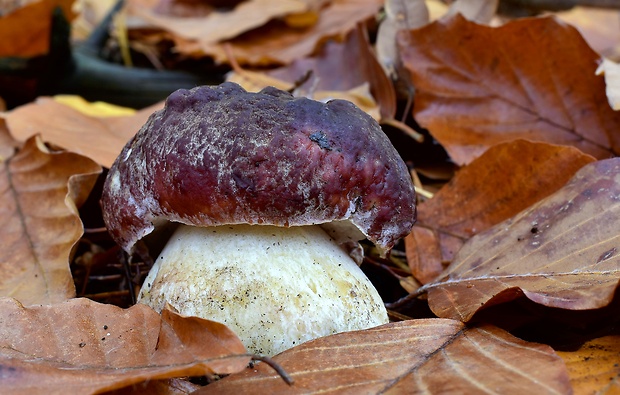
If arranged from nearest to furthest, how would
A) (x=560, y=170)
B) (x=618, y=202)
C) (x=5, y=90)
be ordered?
(x=618, y=202) < (x=560, y=170) < (x=5, y=90)

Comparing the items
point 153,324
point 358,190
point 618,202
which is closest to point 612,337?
point 618,202

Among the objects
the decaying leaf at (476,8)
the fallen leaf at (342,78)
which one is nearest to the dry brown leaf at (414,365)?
the fallen leaf at (342,78)

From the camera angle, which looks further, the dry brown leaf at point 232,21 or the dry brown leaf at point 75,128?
the dry brown leaf at point 232,21

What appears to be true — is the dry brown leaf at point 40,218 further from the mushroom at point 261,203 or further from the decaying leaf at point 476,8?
the decaying leaf at point 476,8

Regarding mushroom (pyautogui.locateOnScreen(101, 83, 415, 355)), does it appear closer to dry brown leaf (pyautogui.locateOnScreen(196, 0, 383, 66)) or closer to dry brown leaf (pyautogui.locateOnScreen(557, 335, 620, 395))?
dry brown leaf (pyautogui.locateOnScreen(557, 335, 620, 395))

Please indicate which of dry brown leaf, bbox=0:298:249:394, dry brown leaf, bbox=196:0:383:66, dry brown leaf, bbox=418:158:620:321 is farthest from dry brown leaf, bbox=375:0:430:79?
dry brown leaf, bbox=0:298:249:394

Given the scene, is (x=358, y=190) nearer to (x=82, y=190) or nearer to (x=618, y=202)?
(x=618, y=202)
